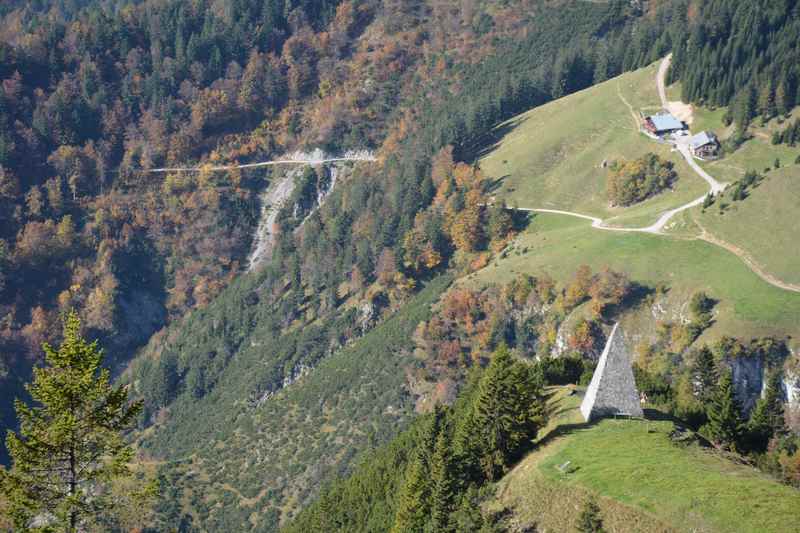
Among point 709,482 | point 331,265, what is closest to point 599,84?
point 331,265

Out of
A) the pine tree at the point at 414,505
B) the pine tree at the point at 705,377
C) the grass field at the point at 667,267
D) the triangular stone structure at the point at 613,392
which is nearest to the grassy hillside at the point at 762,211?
the grass field at the point at 667,267

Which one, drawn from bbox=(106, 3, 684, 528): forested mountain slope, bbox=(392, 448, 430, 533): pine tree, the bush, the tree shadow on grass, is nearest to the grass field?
the bush

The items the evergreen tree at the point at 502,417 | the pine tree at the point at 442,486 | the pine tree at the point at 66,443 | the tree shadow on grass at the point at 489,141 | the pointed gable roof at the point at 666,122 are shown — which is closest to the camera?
the pine tree at the point at 66,443

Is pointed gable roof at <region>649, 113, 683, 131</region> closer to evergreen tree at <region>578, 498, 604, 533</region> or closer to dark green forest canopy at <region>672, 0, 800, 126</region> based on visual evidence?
dark green forest canopy at <region>672, 0, 800, 126</region>

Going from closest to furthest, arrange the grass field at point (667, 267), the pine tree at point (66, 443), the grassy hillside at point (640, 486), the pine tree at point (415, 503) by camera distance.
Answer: the pine tree at point (66, 443) → the grassy hillside at point (640, 486) → the pine tree at point (415, 503) → the grass field at point (667, 267)

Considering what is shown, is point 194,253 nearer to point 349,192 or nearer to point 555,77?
point 349,192

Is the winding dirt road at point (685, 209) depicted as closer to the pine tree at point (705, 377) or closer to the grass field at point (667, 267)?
the grass field at point (667, 267)

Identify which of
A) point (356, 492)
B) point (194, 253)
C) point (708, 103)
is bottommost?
point (194, 253)
